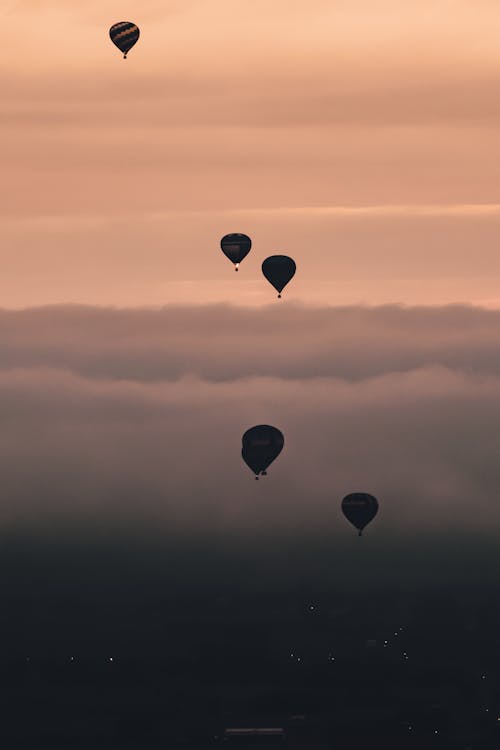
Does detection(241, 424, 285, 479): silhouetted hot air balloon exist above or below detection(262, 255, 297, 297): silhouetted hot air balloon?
below

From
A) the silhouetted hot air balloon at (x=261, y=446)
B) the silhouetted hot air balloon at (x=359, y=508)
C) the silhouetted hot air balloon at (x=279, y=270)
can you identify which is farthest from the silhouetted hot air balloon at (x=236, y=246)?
the silhouetted hot air balloon at (x=359, y=508)

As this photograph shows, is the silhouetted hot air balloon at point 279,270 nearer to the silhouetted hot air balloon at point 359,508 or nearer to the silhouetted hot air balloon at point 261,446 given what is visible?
the silhouetted hot air balloon at point 261,446

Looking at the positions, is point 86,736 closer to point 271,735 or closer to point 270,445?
point 271,735

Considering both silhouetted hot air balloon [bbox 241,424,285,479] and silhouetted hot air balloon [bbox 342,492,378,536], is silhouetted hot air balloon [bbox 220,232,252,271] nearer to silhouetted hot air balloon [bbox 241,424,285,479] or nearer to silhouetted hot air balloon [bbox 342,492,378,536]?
silhouetted hot air balloon [bbox 241,424,285,479]

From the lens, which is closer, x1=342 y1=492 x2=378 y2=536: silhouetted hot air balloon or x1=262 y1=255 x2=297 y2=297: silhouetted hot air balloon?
x1=262 y1=255 x2=297 y2=297: silhouetted hot air balloon

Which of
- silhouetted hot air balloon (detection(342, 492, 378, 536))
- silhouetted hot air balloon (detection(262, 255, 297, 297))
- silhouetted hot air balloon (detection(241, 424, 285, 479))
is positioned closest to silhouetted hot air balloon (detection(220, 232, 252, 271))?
silhouetted hot air balloon (detection(262, 255, 297, 297))

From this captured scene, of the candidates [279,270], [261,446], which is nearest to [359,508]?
[261,446]

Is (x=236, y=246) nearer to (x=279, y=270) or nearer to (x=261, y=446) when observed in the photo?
→ (x=279, y=270)
